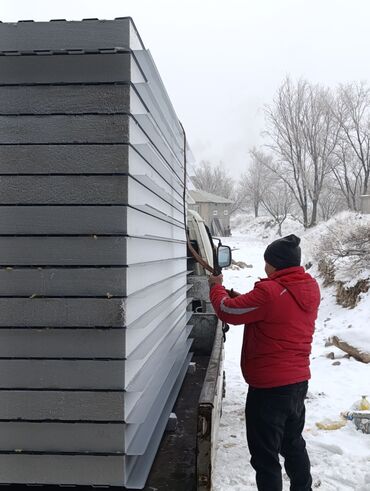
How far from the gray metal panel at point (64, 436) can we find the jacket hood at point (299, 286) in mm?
1370

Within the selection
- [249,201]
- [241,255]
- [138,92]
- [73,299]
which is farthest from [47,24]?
[249,201]

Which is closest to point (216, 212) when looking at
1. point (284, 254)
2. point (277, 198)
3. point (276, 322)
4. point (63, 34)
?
point (277, 198)

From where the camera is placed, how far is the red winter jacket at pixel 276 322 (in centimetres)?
281

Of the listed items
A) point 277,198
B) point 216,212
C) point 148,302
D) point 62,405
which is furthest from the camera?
point 277,198

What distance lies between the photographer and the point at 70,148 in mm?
2053

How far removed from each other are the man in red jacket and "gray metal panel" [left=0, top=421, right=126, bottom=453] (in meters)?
1.10

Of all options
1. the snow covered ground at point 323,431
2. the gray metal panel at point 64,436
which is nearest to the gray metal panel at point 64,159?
the gray metal panel at point 64,436

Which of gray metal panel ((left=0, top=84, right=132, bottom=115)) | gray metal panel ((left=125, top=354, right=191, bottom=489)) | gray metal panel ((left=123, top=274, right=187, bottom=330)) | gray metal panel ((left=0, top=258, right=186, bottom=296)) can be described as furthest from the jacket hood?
gray metal panel ((left=0, top=84, right=132, bottom=115))

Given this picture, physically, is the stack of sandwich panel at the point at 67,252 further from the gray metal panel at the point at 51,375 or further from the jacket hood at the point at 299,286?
the jacket hood at the point at 299,286

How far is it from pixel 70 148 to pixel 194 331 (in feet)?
11.0

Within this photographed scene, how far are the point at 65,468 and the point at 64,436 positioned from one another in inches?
5.8

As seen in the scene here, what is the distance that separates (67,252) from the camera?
204cm

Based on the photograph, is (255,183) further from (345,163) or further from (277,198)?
(345,163)

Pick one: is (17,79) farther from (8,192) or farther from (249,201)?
(249,201)
